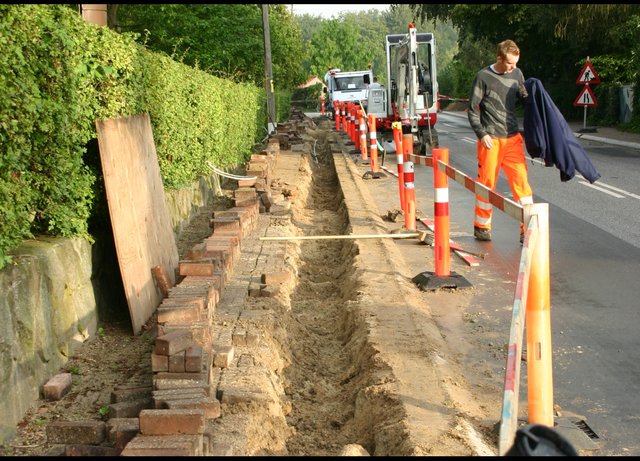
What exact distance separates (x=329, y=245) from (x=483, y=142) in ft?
8.73

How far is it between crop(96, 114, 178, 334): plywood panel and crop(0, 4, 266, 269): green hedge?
18 cm

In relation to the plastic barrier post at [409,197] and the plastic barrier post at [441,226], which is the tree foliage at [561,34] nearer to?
the plastic barrier post at [409,197]

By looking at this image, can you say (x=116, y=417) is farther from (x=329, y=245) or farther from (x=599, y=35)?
(x=599, y=35)

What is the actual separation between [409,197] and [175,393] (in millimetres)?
6450

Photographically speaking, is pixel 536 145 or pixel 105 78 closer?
pixel 105 78

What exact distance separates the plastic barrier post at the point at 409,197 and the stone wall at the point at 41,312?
443 centimetres

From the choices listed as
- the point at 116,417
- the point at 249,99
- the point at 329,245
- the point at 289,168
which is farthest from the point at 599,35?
the point at 116,417

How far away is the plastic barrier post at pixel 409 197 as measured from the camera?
34.9ft

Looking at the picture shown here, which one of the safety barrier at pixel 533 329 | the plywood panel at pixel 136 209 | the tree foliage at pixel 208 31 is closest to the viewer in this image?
the safety barrier at pixel 533 329

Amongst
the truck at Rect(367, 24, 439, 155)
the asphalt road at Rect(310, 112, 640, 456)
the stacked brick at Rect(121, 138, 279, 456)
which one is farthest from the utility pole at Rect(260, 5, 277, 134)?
the stacked brick at Rect(121, 138, 279, 456)

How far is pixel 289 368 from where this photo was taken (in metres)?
6.27

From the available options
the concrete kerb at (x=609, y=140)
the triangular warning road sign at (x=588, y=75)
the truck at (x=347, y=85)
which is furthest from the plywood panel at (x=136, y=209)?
the truck at (x=347, y=85)

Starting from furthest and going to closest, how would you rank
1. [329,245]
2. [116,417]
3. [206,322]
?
[329,245] < [206,322] < [116,417]

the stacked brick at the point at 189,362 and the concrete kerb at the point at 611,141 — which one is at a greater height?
the stacked brick at the point at 189,362
